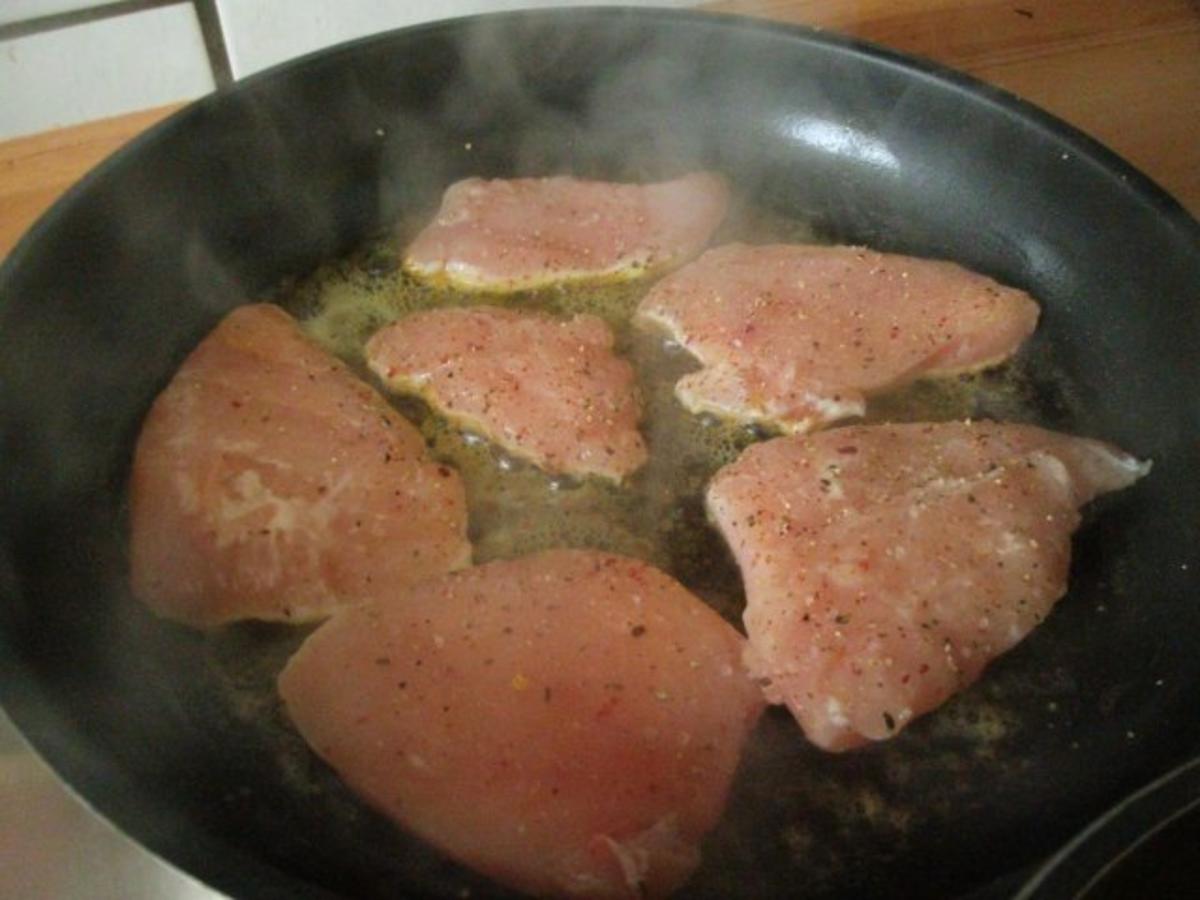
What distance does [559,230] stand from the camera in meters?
1.33

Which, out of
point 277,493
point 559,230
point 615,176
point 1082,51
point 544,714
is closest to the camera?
point 544,714

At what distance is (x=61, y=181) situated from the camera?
4.41 feet

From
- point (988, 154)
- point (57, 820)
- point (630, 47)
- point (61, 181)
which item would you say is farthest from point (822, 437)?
point (61, 181)

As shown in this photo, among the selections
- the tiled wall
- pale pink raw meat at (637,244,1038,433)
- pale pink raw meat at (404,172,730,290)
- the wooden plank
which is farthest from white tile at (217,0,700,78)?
pale pink raw meat at (637,244,1038,433)

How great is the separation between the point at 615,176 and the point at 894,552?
620 millimetres

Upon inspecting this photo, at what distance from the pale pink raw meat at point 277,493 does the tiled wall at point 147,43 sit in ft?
1.27

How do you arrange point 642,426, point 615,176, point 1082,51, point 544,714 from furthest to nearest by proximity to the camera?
point 1082,51 < point 615,176 < point 642,426 < point 544,714

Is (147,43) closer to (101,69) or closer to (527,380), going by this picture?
(101,69)

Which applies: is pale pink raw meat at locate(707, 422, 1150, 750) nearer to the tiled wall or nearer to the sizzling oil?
the sizzling oil

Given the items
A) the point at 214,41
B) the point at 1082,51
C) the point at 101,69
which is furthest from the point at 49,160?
the point at 1082,51

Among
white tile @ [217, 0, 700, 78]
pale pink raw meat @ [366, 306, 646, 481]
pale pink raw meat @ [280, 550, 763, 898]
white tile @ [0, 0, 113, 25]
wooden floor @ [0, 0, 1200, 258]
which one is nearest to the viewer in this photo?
pale pink raw meat @ [280, 550, 763, 898]

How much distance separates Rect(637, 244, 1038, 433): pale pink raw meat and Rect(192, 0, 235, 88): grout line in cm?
58

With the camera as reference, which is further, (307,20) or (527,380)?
(307,20)

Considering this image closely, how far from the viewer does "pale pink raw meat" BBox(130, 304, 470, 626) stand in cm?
103
